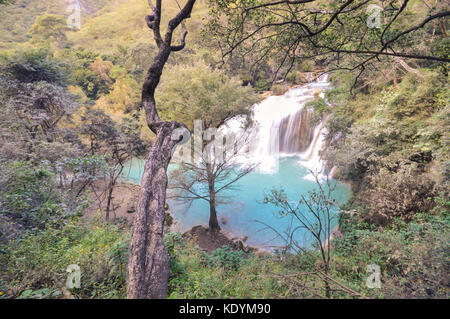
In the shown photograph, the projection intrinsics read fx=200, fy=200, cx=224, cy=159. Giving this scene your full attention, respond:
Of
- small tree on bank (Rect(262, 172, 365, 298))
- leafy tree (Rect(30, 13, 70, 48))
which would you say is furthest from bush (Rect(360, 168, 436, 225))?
leafy tree (Rect(30, 13, 70, 48))

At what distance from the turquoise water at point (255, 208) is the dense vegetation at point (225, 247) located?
4.68 feet

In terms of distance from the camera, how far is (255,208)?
9.19m

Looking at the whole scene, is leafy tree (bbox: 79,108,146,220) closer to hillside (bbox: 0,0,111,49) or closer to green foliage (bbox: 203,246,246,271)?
green foliage (bbox: 203,246,246,271)

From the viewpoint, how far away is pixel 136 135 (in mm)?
8039

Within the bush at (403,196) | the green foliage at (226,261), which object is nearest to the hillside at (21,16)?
the green foliage at (226,261)

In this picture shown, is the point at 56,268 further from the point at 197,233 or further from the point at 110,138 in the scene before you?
the point at 110,138

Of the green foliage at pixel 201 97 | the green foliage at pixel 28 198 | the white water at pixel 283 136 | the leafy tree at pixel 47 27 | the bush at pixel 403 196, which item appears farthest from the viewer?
the leafy tree at pixel 47 27

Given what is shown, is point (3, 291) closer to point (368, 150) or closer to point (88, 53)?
point (368, 150)

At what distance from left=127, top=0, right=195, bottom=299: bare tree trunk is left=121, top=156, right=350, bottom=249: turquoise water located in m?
5.27

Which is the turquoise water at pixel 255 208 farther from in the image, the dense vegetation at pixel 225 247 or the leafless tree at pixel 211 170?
the dense vegetation at pixel 225 247

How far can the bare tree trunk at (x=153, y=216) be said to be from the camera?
178 cm

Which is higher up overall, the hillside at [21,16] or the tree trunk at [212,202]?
the hillside at [21,16]
